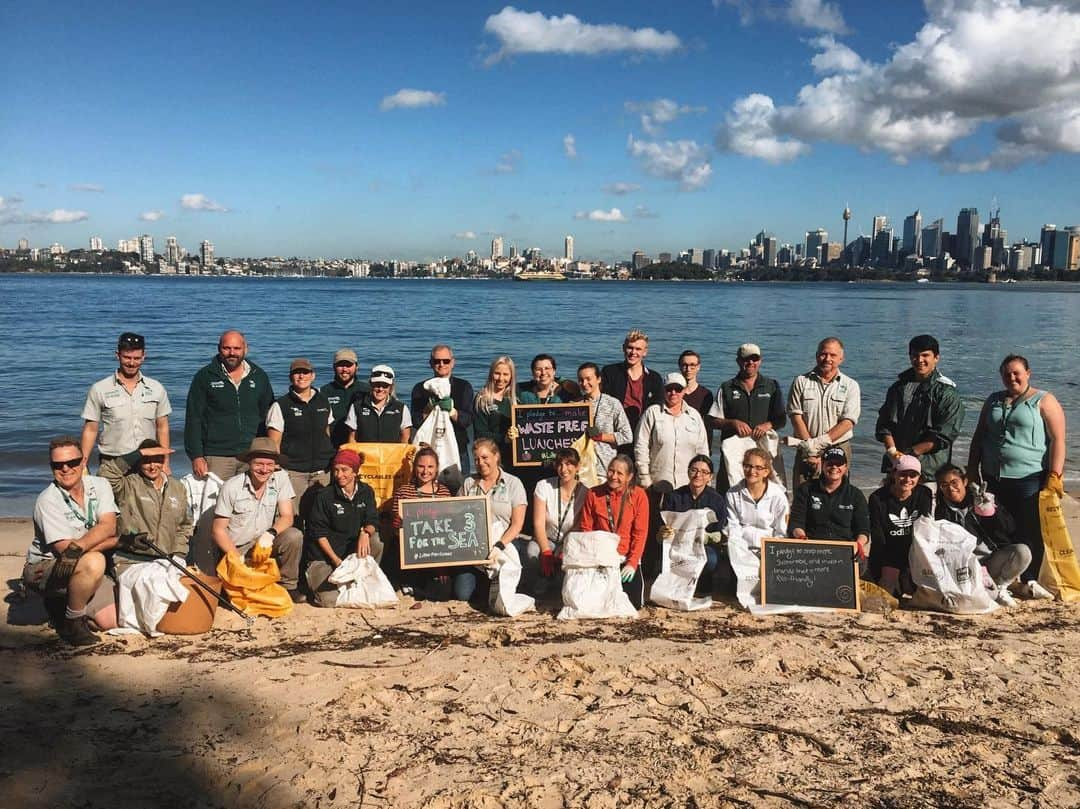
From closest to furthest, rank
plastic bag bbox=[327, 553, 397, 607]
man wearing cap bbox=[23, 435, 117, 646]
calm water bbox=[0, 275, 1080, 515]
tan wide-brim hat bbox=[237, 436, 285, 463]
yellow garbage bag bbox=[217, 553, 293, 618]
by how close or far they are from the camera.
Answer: man wearing cap bbox=[23, 435, 117, 646] < yellow garbage bag bbox=[217, 553, 293, 618] < tan wide-brim hat bbox=[237, 436, 285, 463] < plastic bag bbox=[327, 553, 397, 607] < calm water bbox=[0, 275, 1080, 515]

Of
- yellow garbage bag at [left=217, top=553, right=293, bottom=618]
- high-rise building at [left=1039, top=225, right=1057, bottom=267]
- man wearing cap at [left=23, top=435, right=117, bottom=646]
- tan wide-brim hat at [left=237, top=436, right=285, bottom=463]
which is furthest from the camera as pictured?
high-rise building at [left=1039, top=225, right=1057, bottom=267]

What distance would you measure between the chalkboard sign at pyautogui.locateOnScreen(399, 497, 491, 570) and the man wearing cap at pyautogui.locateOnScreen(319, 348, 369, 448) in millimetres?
1220

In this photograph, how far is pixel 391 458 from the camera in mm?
6980

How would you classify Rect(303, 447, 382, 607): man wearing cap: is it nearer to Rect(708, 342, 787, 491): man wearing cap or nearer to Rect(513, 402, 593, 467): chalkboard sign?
Rect(513, 402, 593, 467): chalkboard sign

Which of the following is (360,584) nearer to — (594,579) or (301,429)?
(301,429)

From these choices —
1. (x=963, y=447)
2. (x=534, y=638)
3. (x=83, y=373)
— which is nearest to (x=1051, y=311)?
(x=963, y=447)

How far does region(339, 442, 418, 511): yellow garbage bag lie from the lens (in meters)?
6.96

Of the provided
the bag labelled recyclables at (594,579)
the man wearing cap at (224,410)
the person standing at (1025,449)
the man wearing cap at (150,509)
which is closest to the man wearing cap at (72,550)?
the man wearing cap at (150,509)

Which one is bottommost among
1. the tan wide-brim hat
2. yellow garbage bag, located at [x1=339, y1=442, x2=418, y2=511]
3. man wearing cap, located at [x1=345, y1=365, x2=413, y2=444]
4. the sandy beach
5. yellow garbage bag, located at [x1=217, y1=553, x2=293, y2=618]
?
the sandy beach

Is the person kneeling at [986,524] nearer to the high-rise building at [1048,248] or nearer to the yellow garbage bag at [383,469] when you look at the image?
the yellow garbage bag at [383,469]

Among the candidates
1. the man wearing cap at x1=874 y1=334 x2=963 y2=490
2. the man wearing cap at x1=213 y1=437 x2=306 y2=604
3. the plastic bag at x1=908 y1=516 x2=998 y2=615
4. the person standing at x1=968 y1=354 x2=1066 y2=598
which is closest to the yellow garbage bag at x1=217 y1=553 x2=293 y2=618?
the man wearing cap at x1=213 y1=437 x2=306 y2=604

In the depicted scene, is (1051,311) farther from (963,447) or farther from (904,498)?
(904,498)

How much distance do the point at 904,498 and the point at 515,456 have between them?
3.20m

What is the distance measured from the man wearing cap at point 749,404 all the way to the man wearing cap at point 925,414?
931 mm
